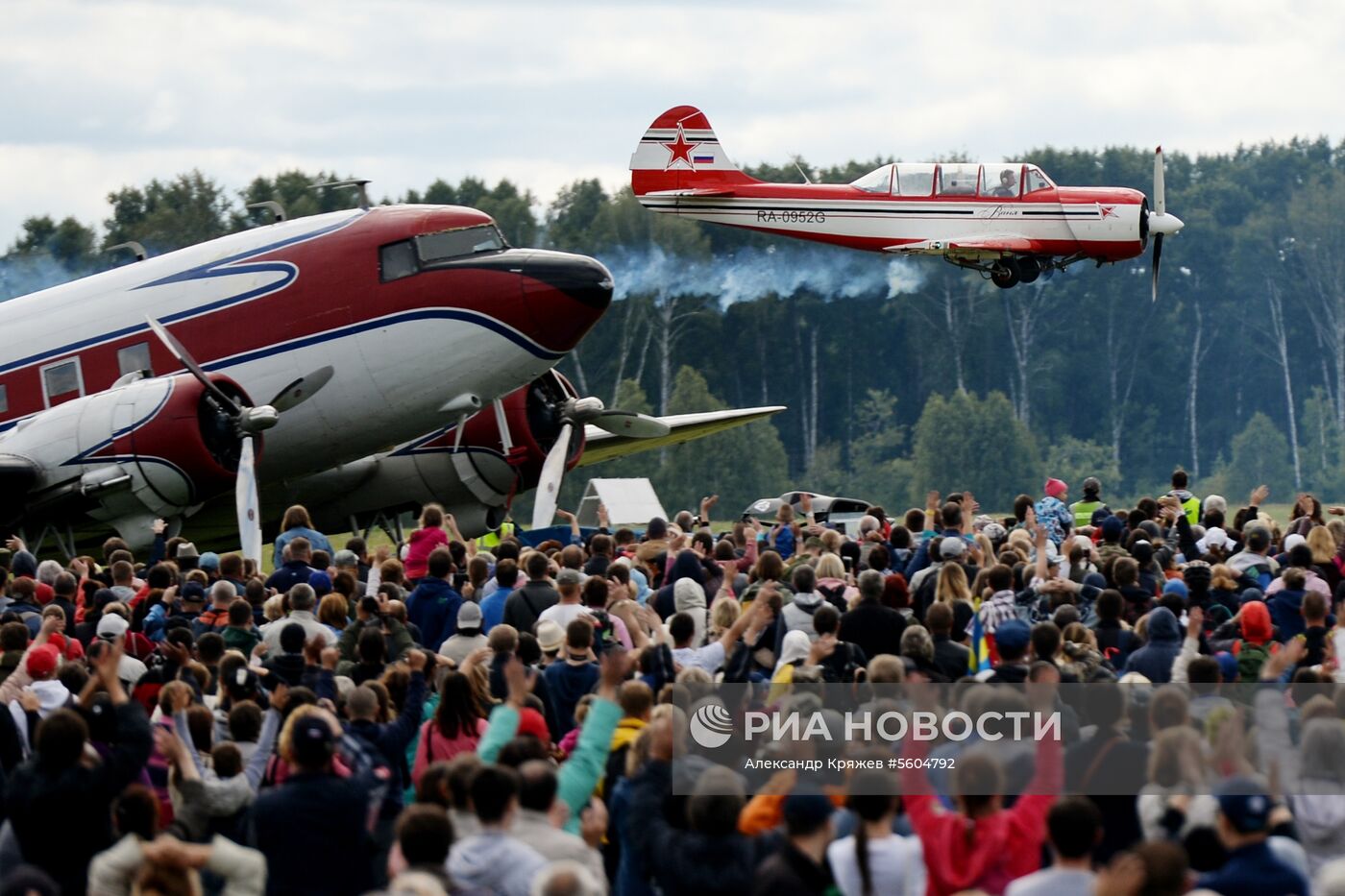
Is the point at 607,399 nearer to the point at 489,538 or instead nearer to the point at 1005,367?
the point at 1005,367

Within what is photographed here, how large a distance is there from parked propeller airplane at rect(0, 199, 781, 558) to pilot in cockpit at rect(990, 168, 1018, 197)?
31.2 ft

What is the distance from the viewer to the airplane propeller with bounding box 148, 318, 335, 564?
22.6 meters

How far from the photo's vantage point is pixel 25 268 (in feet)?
145

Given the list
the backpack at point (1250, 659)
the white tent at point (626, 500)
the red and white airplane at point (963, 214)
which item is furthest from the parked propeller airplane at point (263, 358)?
the backpack at point (1250, 659)

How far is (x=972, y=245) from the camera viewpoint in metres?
30.8

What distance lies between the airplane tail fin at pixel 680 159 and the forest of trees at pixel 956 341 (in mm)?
12165

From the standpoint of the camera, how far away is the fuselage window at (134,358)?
79.6ft

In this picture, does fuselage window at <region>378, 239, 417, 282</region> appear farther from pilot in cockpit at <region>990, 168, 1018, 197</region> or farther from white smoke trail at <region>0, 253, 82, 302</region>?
white smoke trail at <region>0, 253, 82, 302</region>

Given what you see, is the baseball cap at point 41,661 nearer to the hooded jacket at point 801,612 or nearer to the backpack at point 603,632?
the backpack at point 603,632

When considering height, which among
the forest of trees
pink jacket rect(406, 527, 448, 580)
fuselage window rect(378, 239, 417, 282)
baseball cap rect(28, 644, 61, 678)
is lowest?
the forest of trees

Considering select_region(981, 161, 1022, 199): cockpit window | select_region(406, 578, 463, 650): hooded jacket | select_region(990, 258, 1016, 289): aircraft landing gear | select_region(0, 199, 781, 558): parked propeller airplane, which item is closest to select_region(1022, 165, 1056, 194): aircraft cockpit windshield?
select_region(981, 161, 1022, 199): cockpit window

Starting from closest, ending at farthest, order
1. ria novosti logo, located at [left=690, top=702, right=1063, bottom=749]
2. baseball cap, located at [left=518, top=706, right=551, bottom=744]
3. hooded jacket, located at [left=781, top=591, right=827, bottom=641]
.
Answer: ria novosti logo, located at [left=690, top=702, right=1063, bottom=749], baseball cap, located at [left=518, top=706, right=551, bottom=744], hooded jacket, located at [left=781, top=591, right=827, bottom=641]

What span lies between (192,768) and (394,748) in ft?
3.53

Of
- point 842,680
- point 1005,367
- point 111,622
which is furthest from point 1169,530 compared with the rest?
point 1005,367
